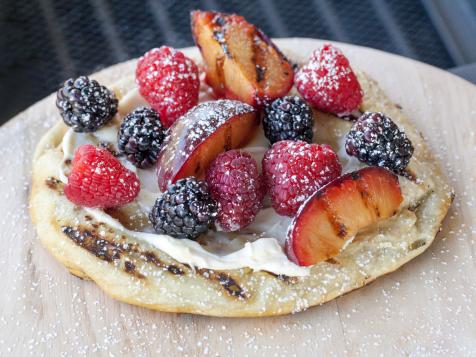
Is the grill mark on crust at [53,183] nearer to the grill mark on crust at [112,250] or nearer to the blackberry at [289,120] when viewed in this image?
the grill mark on crust at [112,250]

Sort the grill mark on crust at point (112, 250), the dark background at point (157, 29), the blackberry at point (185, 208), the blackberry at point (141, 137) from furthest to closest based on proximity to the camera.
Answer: the dark background at point (157, 29), the blackberry at point (141, 137), the grill mark on crust at point (112, 250), the blackberry at point (185, 208)

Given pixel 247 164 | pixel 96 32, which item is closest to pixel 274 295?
pixel 247 164

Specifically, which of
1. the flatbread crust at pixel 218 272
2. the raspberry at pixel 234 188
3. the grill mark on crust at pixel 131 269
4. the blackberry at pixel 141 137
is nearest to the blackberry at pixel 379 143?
the flatbread crust at pixel 218 272

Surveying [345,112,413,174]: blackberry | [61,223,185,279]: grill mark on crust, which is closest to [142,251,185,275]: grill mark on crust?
[61,223,185,279]: grill mark on crust

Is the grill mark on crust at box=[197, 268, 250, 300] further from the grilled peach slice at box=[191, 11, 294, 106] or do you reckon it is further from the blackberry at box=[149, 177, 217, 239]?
the grilled peach slice at box=[191, 11, 294, 106]

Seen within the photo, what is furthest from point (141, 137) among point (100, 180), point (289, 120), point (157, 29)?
point (157, 29)

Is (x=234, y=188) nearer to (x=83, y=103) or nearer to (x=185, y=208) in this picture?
(x=185, y=208)
